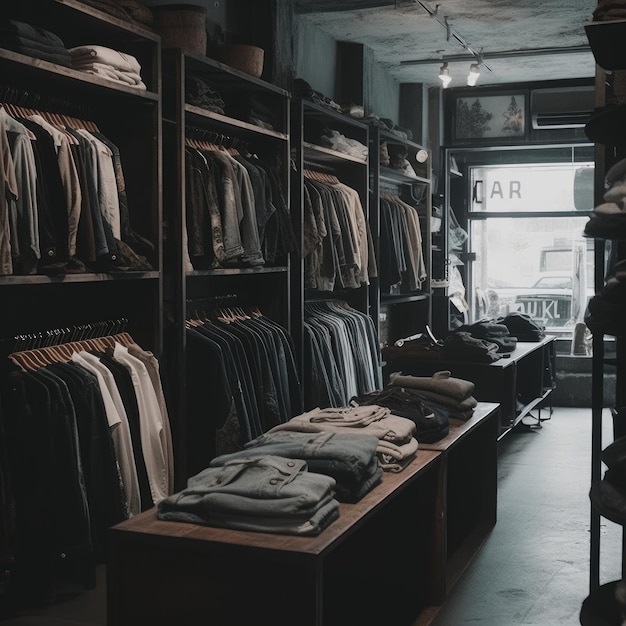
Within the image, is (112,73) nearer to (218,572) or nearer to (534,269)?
(218,572)

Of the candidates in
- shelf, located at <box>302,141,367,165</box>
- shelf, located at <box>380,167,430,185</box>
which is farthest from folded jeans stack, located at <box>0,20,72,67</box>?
shelf, located at <box>380,167,430,185</box>

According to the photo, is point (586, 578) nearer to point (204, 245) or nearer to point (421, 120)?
point (204, 245)

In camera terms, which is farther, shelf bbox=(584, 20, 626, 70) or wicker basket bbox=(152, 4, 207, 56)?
wicker basket bbox=(152, 4, 207, 56)

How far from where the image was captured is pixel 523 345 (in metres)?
8.33

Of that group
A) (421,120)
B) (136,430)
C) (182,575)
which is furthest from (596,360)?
(421,120)

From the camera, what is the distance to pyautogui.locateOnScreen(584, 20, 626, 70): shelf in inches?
122

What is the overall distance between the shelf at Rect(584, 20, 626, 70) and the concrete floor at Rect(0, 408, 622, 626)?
2187 mm

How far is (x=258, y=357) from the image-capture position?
5.52 meters

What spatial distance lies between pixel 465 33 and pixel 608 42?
4943 mm

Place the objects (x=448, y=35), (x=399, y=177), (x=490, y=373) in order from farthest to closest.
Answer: (x=399, y=177)
(x=448, y=35)
(x=490, y=373)

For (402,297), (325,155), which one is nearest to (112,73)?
(325,155)

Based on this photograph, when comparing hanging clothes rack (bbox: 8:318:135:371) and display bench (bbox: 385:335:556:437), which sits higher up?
hanging clothes rack (bbox: 8:318:135:371)

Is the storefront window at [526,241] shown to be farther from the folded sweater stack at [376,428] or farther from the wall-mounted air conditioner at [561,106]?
the folded sweater stack at [376,428]

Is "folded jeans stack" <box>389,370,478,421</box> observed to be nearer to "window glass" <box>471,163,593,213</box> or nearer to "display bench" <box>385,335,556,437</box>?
"display bench" <box>385,335,556,437</box>
